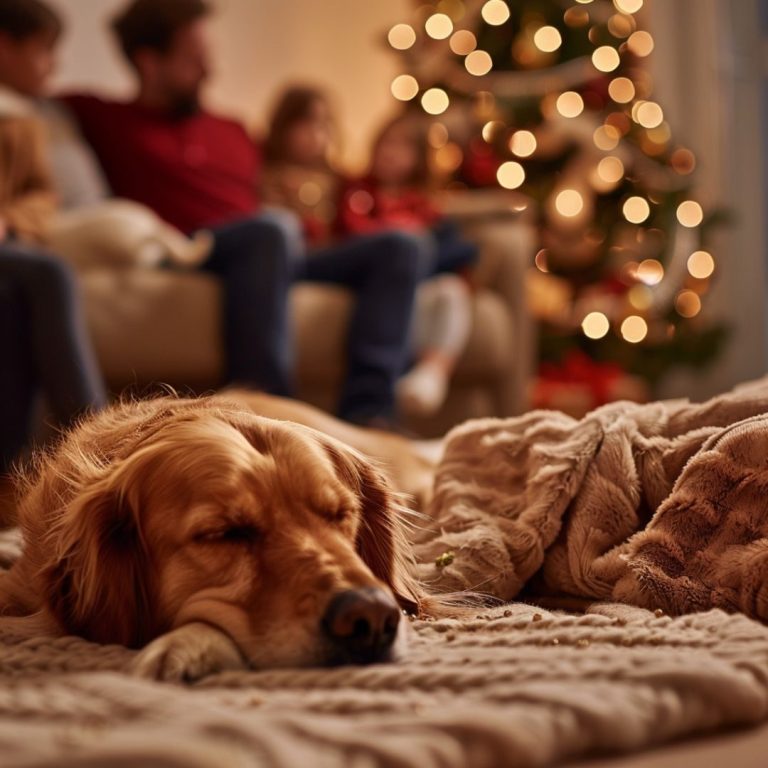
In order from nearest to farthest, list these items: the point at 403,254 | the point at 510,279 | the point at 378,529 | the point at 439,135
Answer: the point at 378,529, the point at 403,254, the point at 510,279, the point at 439,135

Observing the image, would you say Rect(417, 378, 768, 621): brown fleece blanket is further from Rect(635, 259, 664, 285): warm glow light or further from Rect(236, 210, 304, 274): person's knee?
Rect(635, 259, 664, 285): warm glow light

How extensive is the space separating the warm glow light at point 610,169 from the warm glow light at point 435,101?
0.85 meters

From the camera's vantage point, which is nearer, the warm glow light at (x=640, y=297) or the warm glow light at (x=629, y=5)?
the warm glow light at (x=640, y=297)

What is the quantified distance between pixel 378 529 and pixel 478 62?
15.2 ft

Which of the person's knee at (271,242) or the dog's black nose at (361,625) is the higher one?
the person's knee at (271,242)

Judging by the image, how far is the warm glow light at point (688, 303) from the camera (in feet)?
18.8

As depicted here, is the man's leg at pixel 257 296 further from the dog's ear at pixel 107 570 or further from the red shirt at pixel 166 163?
the dog's ear at pixel 107 570

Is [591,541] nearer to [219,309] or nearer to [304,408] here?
[304,408]

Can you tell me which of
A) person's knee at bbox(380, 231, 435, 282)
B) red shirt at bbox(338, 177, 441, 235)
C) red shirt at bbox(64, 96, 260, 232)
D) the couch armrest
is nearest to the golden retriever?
person's knee at bbox(380, 231, 435, 282)

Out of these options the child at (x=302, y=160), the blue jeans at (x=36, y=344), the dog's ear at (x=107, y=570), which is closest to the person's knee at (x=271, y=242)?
the blue jeans at (x=36, y=344)

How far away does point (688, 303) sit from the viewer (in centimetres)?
576

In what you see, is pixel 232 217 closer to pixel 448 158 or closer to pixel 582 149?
pixel 448 158

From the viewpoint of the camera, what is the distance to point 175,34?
13.6 ft

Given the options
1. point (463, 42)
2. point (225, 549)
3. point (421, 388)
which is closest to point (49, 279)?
point (421, 388)
